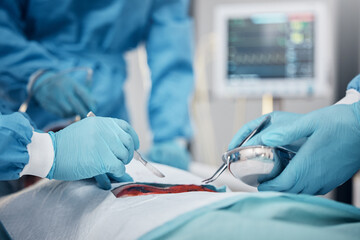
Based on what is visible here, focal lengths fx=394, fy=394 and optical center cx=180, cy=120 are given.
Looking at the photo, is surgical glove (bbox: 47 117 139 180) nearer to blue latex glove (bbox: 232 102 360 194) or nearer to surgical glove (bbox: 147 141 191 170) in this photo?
blue latex glove (bbox: 232 102 360 194)

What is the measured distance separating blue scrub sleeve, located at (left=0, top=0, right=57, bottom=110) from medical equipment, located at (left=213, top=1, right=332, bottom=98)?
1.32 meters

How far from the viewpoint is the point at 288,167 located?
0.75m

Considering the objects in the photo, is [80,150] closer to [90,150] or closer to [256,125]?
[90,150]

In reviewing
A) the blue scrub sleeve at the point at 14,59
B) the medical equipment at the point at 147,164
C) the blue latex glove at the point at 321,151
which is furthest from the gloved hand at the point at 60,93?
the blue latex glove at the point at 321,151

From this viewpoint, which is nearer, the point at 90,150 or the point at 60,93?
the point at 90,150

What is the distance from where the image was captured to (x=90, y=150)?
707 mm

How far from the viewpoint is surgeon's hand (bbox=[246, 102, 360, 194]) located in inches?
29.4

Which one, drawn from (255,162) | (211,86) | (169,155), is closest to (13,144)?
(255,162)

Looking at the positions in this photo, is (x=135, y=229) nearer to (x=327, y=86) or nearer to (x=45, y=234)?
(x=45, y=234)

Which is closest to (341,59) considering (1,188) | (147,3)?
(147,3)

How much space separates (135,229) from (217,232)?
0.12 meters

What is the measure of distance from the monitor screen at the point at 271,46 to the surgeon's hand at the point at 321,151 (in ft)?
5.21

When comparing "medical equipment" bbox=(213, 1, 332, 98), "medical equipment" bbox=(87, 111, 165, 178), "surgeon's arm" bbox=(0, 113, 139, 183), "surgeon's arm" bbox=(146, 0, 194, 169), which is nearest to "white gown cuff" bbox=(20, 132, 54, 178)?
"surgeon's arm" bbox=(0, 113, 139, 183)

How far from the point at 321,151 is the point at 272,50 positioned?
1.70 meters
